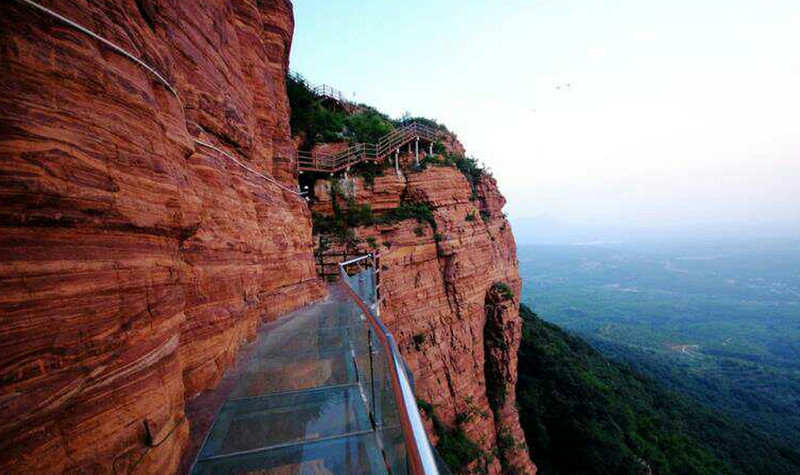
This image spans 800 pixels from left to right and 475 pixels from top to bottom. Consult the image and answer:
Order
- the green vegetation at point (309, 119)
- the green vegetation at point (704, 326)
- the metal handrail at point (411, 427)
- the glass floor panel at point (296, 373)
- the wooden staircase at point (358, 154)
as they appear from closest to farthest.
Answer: the metal handrail at point (411, 427)
the glass floor panel at point (296, 373)
the wooden staircase at point (358, 154)
the green vegetation at point (309, 119)
the green vegetation at point (704, 326)

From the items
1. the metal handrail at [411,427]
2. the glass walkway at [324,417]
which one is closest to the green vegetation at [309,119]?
the glass walkway at [324,417]

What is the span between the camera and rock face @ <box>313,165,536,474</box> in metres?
14.4

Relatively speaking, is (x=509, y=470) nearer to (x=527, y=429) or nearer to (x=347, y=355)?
(x=527, y=429)

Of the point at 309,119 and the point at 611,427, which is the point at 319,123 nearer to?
the point at 309,119

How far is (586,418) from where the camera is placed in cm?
1867

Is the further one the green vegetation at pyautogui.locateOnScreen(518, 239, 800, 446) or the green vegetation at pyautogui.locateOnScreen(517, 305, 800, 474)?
the green vegetation at pyautogui.locateOnScreen(518, 239, 800, 446)

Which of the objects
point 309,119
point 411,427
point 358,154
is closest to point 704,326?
point 358,154

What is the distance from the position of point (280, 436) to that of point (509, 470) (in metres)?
17.1

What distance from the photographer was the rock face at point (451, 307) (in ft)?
47.1

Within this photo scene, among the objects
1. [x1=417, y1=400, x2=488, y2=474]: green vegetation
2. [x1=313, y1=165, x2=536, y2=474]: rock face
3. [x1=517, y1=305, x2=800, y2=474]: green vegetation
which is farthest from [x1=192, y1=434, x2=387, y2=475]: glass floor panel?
[x1=517, y1=305, x2=800, y2=474]: green vegetation

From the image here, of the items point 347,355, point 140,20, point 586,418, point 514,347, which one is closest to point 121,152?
point 140,20

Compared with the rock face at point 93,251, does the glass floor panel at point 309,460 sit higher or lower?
lower

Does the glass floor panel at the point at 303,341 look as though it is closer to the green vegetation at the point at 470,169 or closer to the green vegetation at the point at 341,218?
the green vegetation at the point at 341,218

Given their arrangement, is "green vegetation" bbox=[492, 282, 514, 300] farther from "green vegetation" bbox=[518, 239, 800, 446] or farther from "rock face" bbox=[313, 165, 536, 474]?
"green vegetation" bbox=[518, 239, 800, 446]
